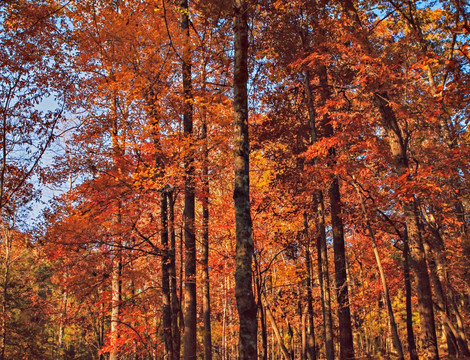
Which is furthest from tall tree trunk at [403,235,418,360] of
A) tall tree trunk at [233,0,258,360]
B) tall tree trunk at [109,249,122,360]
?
tall tree trunk at [109,249,122,360]

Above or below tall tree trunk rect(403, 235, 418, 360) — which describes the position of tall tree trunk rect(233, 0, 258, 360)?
above

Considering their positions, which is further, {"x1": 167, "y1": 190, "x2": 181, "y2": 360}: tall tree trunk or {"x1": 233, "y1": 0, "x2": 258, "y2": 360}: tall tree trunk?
{"x1": 167, "y1": 190, "x2": 181, "y2": 360}: tall tree trunk

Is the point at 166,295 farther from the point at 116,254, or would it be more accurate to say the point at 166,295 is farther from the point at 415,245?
the point at 415,245

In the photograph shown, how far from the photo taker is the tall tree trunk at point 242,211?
5027 mm

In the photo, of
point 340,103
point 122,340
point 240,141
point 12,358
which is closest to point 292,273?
point 122,340

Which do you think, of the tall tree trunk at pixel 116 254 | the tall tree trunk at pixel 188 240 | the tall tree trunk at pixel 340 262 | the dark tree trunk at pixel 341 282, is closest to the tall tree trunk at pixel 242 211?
the tall tree trunk at pixel 188 240

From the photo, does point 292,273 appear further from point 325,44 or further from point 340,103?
point 325,44

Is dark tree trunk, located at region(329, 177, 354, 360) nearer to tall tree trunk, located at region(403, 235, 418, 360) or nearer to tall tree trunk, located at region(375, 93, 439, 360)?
tall tree trunk, located at region(375, 93, 439, 360)

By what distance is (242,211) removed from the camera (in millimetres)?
5570

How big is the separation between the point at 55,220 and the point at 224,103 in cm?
665

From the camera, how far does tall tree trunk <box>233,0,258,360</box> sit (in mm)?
5027

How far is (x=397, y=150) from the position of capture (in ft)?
33.0

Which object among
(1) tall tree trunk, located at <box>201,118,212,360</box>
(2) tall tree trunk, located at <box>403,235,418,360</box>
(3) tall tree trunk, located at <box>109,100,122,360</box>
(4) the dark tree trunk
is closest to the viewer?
(3) tall tree trunk, located at <box>109,100,122,360</box>

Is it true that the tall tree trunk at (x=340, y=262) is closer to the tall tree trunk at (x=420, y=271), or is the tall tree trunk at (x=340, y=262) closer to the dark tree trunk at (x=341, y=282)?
the dark tree trunk at (x=341, y=282)
